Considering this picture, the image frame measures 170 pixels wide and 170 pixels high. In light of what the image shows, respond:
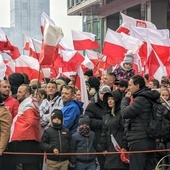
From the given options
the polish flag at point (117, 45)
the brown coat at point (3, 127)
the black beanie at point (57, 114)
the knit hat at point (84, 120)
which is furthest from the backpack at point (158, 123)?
the polish flag at point (117, 45)

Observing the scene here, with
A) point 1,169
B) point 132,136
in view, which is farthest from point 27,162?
point 132,136

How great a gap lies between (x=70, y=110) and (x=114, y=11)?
39.5 m

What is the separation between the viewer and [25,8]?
110 metres

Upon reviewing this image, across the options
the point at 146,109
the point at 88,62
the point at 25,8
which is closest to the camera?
the point at 146,109

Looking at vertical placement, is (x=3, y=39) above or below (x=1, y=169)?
above

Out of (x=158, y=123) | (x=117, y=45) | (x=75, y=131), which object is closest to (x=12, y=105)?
(x=75, y=131)

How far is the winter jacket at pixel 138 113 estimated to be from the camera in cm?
988

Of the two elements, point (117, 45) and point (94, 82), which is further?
point (117, 45)

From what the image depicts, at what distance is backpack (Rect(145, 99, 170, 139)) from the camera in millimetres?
9922

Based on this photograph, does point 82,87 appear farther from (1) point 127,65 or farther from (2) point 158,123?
(2) point 158,123

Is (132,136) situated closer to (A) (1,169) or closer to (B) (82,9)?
(A) (1,169)

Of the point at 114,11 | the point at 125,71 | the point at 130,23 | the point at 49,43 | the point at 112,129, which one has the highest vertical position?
the point at 114,11

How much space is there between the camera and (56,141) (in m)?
Answer: 10.6

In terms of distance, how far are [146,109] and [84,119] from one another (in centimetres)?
125
